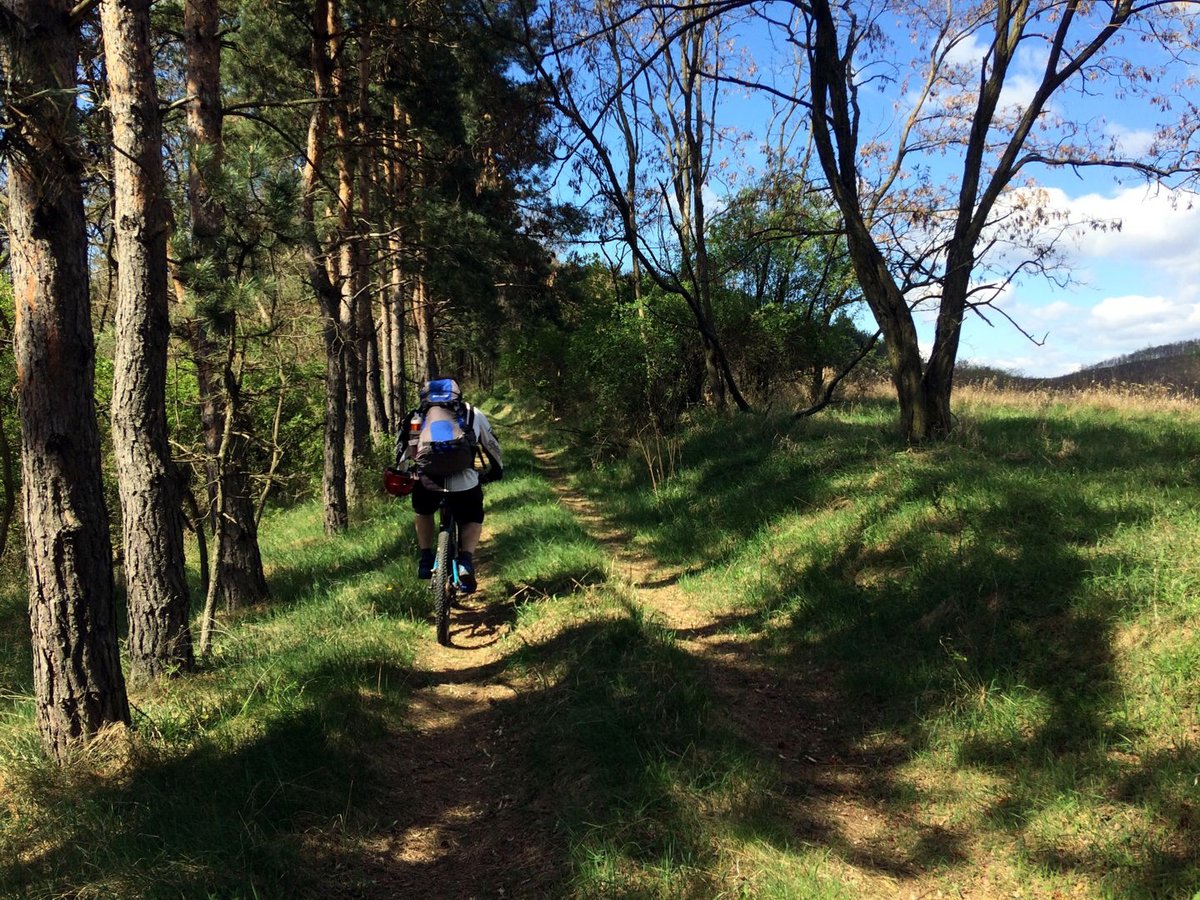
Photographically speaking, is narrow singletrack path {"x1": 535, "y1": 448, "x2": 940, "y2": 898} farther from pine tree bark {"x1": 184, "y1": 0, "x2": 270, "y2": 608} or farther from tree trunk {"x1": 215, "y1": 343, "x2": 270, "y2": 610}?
tree trunk {"x1": 215, "y1": 343, "x2": 270, "y2": 610}

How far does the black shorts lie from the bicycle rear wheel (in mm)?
251

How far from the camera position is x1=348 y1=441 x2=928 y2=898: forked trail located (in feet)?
9.64

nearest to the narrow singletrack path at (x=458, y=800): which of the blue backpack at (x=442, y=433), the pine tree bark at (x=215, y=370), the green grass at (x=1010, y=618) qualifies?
the blue backpack at (x=442, y=433)

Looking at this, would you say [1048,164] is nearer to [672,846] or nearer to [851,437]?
[851,437]

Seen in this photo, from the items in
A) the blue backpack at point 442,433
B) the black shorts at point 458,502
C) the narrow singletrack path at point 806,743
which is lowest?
the narrow singletrack path at point 806,743

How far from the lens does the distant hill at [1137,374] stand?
45.6 feet

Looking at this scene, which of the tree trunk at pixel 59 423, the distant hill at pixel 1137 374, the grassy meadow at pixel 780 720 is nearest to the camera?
the grassy meadow at pixel 780 720

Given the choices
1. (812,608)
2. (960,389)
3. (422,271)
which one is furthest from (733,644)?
(960,389)

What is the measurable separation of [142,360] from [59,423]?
38.9 inches

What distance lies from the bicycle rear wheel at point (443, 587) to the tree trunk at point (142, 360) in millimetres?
1703

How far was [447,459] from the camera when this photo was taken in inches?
215

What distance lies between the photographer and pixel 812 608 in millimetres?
5469

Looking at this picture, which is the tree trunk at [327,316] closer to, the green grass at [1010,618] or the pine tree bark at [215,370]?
the pine tree bark at [215,370]

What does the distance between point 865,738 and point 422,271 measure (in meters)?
9.99
